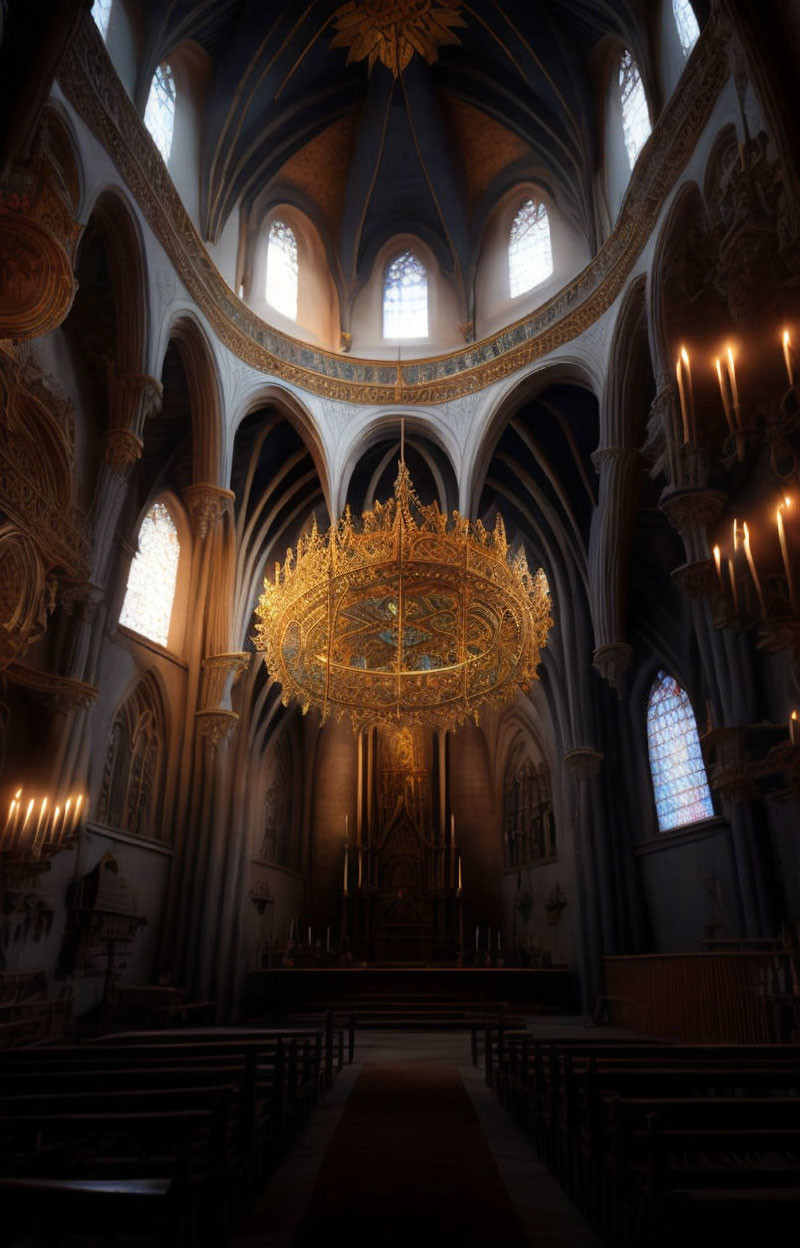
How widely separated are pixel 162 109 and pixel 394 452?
9206 mm

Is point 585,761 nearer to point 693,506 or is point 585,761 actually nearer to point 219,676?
point 219,676

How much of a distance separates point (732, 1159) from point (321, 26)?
2222 cm

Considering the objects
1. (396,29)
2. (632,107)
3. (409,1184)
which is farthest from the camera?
(396,29)

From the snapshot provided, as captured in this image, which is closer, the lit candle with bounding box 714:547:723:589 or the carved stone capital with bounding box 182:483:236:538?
the lit candle with bounding box 714:547:723:589

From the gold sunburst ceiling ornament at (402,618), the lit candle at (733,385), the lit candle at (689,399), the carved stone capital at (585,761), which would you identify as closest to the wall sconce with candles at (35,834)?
the gold sunburst ceiling ornament at (402,618)

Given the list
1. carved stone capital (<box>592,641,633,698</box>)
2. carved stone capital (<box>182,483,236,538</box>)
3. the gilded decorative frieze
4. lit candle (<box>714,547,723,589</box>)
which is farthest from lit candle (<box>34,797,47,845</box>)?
carved stone capital (<box>592,641,633,698</box>)

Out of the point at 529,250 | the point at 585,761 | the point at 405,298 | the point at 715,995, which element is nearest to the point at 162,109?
the point at 405,298

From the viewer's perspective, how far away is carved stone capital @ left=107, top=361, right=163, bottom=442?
41.2ft

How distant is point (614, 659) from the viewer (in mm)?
15961

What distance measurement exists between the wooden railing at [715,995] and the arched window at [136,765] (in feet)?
33.8

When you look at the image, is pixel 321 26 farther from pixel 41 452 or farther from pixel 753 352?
pixel 753 352

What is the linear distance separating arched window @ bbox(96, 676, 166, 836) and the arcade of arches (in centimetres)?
11

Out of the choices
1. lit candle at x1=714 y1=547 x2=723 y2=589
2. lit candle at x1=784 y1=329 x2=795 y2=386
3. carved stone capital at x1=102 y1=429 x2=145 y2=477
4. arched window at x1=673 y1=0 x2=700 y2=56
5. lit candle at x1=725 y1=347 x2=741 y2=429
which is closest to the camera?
lit candle at x1=784 y1=329 x2=795 y2=386

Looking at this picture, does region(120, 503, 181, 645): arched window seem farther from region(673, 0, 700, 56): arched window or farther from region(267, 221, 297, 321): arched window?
region(673, 0, 700, 56): arched window
